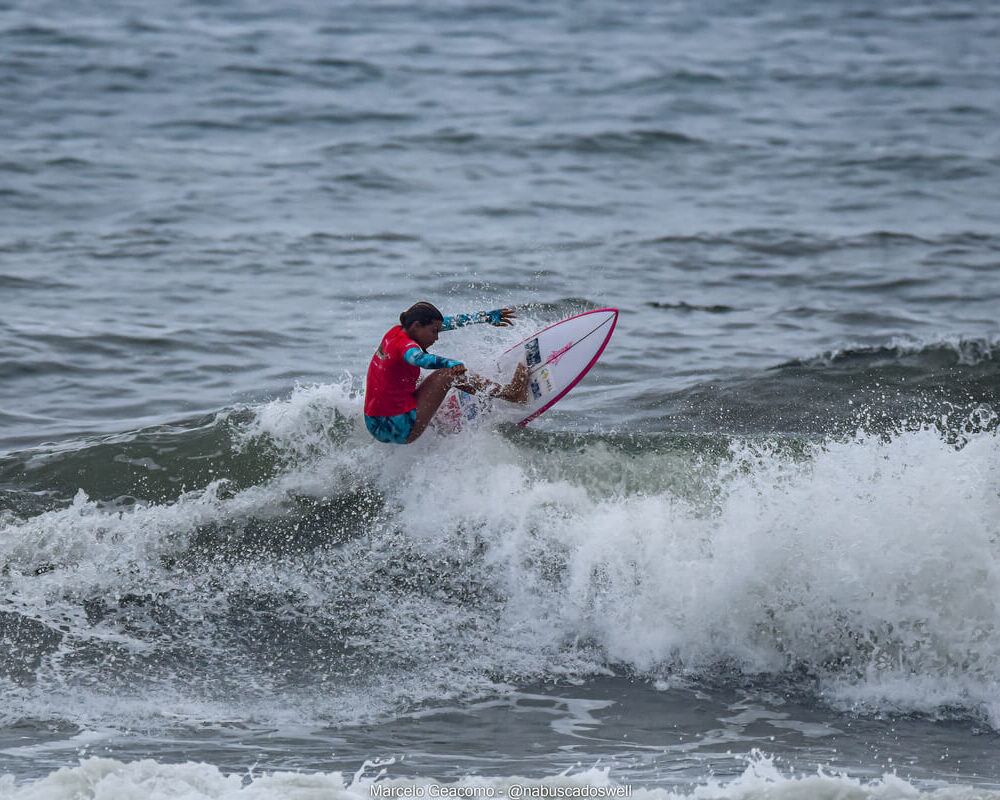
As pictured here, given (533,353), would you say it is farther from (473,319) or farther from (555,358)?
(473,319)

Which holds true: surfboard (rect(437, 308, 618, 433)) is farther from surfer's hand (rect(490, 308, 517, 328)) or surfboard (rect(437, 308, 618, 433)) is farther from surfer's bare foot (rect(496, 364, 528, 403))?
surfer's hand (rect(490, 308, 517, 328))

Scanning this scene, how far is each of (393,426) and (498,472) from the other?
871mm

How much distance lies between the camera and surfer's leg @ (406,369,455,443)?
8758 millimetres

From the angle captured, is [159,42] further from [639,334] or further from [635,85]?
[639,334]

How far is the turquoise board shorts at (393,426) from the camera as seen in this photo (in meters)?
8.74

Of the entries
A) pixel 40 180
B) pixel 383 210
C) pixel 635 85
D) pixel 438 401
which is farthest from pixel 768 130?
pixel 438 401

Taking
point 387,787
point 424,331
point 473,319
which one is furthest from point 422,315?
point 387,787

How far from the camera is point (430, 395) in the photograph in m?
8.77

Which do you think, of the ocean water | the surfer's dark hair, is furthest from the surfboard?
the surfer's dark hair

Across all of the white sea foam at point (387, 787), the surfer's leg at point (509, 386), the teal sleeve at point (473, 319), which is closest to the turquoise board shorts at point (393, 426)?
the surfer's leg at point (509, 386)

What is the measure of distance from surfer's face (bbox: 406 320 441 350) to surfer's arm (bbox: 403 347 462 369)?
0.54ft

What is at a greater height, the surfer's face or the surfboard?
the surfer's face

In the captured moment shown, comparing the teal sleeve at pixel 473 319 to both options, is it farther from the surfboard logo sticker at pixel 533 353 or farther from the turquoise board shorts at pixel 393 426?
the surfboard logo sticker at pixel 533 353

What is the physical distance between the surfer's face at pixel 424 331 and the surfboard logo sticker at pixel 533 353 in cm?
124
